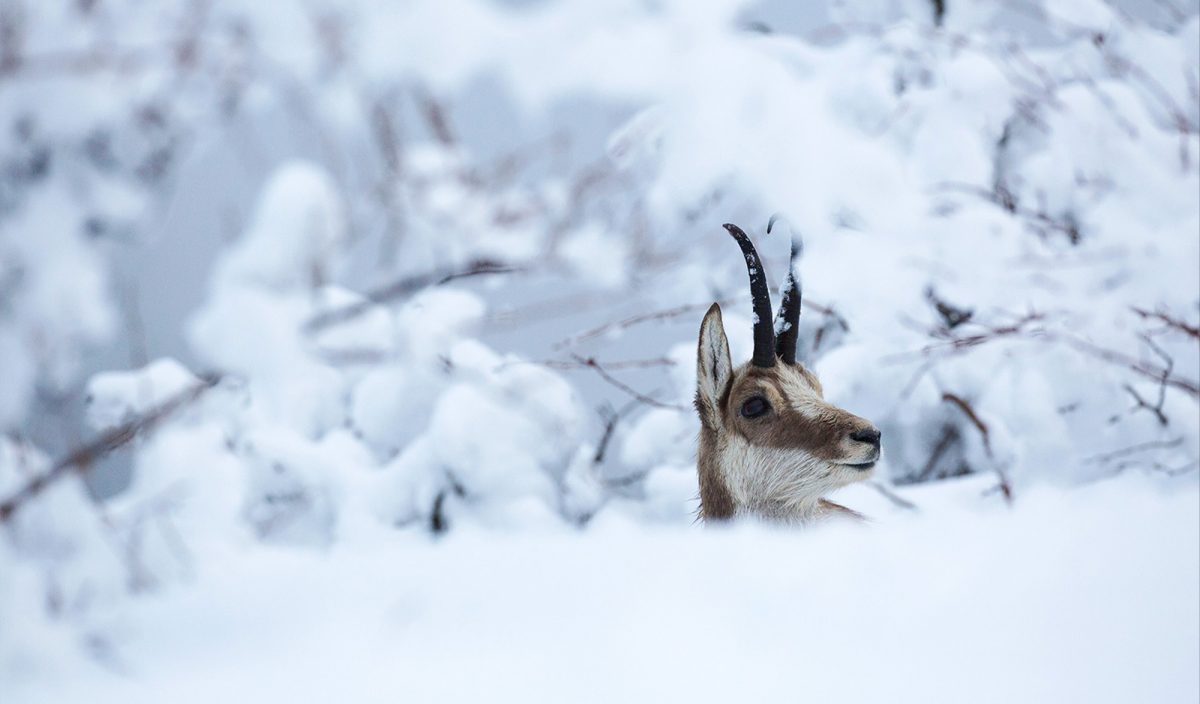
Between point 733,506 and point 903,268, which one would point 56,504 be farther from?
point 903,268

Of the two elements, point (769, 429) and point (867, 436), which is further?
point (769, 429)

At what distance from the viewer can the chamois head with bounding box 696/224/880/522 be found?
129 inches

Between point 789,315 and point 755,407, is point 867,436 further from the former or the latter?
point 789,315

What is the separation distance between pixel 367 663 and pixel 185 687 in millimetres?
313

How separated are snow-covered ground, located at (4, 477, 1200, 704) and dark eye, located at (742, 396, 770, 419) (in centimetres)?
131

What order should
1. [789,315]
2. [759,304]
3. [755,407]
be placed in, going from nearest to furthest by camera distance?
1. [759,304]
2. [755,407]
3. [789,315]

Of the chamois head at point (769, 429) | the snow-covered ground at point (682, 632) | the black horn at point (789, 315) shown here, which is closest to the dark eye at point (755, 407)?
the chamois head at point (769, 429)

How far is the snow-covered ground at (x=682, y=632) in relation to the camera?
1.57 metres

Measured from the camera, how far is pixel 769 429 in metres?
3.44

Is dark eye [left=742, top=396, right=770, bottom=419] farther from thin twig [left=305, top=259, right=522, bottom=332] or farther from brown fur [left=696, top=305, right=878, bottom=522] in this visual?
thin twig [left=305, top=259, right=522, bottom=332]

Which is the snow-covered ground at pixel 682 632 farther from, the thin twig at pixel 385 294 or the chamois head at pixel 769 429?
the chamois head at pixel 769 429

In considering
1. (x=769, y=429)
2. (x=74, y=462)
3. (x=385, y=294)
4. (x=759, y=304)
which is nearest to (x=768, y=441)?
(x=769, y=429)

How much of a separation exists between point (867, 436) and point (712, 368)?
0.69 metres

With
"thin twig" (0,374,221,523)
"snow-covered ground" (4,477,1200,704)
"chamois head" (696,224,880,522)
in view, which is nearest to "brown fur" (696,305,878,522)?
"chamois head" (696,224,880,522)
